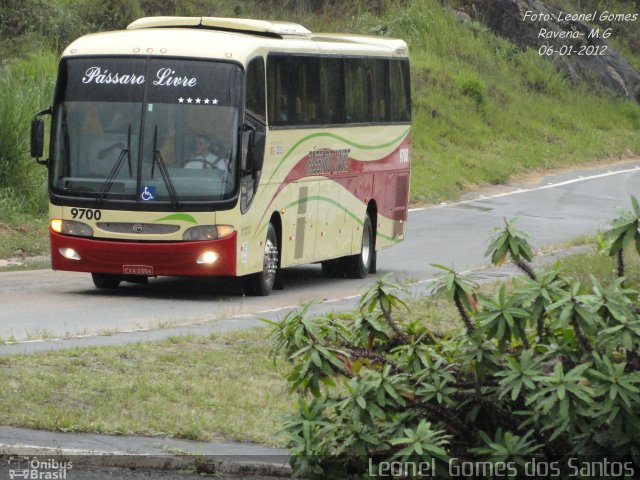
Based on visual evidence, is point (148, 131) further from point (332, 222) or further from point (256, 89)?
point (332, 222)

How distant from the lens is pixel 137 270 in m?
17.2

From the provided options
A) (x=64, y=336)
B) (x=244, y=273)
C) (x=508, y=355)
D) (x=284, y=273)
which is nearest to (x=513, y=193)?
(x=284, y=273)

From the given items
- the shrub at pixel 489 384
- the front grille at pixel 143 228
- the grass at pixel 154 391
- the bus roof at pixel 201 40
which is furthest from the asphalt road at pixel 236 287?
the bus roof at pixel 201 40

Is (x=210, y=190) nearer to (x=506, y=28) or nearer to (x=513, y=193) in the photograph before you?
(x=513, y=193)

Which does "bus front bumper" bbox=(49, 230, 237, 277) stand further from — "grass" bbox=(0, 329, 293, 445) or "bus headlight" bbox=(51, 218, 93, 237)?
"grass" bbox=(0, 329, 293, 445)

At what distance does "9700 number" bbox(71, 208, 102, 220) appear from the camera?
56.9 feet

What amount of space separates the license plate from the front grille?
15.6 inches

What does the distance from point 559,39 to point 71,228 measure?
37.8 metres

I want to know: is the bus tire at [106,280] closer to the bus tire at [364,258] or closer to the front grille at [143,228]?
the front grille at [143,228]

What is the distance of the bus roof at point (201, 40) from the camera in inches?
698

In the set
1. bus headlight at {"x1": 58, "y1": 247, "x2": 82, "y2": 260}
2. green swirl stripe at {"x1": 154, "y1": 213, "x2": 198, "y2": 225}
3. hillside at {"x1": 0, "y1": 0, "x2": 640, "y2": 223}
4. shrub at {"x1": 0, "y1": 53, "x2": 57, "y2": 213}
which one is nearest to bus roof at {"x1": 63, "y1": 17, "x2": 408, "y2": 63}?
green swirl stripe at {"x1": 154, "y1": 213, "x2": 198, "y2": 225}

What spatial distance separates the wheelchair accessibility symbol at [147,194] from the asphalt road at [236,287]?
1186 mm

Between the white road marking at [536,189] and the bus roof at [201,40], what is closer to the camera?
the bus roof at [201,40]

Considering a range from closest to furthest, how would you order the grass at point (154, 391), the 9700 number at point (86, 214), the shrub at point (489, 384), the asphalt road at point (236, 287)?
1. the shrub at point (489, 384)
2. the grass at point (154, 391)
3. the asphalt road at point (236, 287)
4. the 9700 number at point (86, 214)
